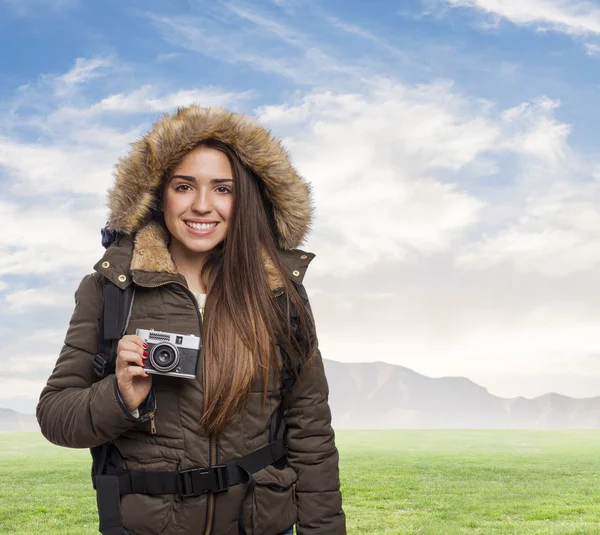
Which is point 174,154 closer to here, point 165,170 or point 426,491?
point 165,170

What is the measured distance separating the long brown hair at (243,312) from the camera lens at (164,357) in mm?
247

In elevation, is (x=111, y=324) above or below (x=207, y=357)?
above

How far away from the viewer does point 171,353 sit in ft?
9.48

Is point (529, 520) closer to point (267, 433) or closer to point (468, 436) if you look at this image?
point (267, 433)

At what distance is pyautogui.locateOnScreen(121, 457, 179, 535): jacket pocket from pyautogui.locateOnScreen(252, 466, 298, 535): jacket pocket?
36 centimetres

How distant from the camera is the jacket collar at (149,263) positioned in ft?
10.4

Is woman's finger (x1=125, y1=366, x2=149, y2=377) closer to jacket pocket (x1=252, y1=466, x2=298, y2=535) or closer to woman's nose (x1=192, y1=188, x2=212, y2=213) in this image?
jacket pocket (x1=252, y1=466, x2=298, y2=535)

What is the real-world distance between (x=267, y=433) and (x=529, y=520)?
783 cm

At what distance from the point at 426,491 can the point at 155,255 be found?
968 centimetres

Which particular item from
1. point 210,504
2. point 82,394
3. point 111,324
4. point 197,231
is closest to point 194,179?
point 197,231

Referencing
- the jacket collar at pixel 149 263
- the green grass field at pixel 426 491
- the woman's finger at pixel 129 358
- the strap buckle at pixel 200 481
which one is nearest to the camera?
the woman's finger at pixel 129 358

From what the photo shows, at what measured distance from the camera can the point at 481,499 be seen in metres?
11.4

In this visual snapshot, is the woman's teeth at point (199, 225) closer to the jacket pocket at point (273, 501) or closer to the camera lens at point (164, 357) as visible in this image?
the camera lens at point (164, 357)

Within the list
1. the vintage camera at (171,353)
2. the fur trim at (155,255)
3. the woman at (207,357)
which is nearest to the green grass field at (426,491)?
the woman at (207,357)
